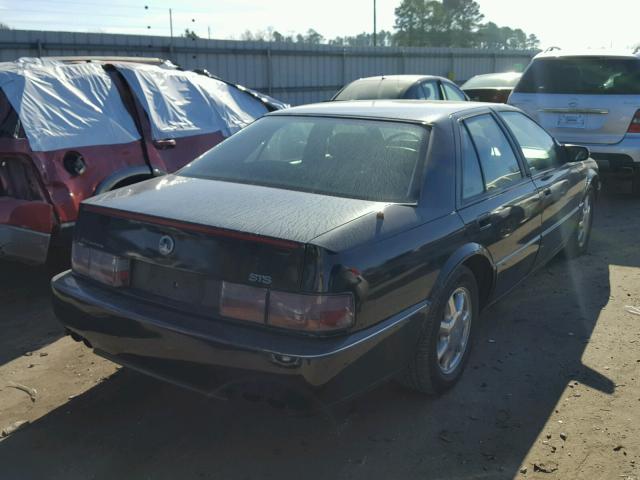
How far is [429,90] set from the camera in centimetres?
1040

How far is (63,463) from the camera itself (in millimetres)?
2852

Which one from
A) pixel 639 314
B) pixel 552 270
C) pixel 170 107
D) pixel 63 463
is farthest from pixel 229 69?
pixel 63 463

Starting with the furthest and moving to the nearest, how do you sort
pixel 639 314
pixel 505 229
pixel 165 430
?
pixel 639 314 → pixel 505 229 → pixel 165 430

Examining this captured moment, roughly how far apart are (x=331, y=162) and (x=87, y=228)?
1.28 metres

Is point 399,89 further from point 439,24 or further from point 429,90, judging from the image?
point 439,24

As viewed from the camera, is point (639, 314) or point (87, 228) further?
point (639, 314)

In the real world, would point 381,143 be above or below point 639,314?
above

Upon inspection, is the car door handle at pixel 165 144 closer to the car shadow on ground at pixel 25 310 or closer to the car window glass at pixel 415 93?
the car shadow on ground at pixel 25 310

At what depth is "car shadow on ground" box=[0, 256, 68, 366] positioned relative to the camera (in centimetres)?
414

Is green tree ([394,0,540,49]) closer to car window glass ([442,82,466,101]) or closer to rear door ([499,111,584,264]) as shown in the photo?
car window glass ([442,82,466,101])

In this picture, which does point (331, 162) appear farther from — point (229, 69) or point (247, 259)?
point (229, 69)

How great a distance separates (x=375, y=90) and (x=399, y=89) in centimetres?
46

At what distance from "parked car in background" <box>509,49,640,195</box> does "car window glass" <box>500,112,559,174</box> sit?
3.16 m

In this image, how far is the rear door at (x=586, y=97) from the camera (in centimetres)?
767
